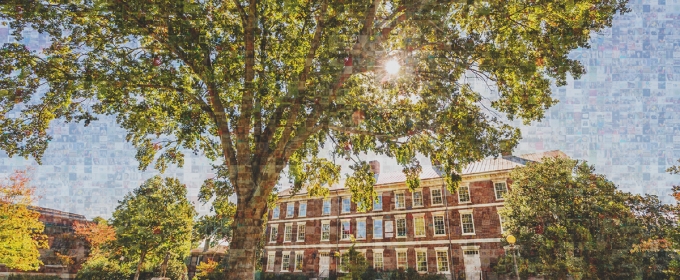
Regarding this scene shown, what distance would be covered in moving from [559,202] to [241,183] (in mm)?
19540

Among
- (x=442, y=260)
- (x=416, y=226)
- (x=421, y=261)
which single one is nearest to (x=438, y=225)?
(x=416, y=226)

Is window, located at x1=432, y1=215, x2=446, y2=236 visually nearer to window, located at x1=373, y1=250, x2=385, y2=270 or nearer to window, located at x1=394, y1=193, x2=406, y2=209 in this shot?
window, located at x1=394, y1=193, x2=406, y2=209

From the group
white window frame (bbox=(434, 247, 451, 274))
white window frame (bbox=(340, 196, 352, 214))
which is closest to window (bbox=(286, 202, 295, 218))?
white window frame (bbox=(340, 196, 352, 214))

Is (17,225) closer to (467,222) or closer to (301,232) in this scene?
(301,232)

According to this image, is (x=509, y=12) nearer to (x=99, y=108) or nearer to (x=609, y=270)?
(x=99, y=108)

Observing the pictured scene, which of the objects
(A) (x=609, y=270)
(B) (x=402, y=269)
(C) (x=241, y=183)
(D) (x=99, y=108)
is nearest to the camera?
(C) (x=241, y=183)

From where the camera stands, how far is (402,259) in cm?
3234

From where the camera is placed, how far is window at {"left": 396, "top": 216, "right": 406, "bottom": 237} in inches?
1320

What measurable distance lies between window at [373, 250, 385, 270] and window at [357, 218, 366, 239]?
7.53ft

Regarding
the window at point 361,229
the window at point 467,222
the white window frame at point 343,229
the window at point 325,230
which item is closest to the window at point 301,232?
the window at point 325,230

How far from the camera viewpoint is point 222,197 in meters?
11.3

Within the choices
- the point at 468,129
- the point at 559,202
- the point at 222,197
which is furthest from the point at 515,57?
the point at 559,202

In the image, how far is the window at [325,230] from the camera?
3791 cm

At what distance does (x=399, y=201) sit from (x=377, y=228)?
3.72 m
